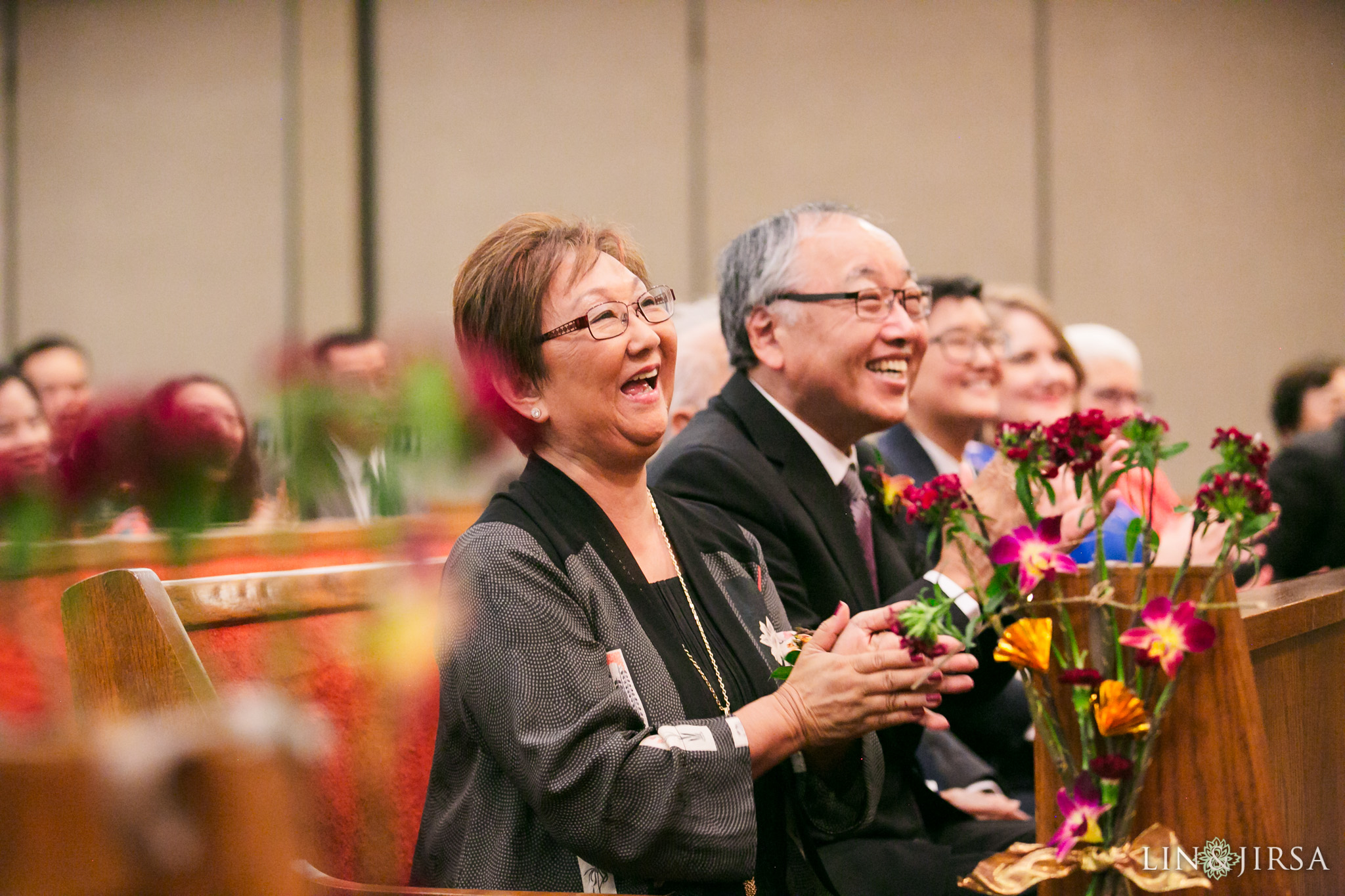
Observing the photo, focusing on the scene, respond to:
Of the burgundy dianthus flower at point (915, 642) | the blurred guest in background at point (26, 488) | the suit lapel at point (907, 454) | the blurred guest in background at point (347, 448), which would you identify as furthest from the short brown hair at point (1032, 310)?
the blurred guest in background at point (26, 488)

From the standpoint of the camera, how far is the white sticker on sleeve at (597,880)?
133 centimetres

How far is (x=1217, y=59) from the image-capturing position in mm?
5668

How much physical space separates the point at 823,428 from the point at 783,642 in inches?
24.8

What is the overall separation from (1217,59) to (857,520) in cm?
465

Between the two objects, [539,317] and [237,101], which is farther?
[237,101]

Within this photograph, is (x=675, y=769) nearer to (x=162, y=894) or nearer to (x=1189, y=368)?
(x=162, y=894)

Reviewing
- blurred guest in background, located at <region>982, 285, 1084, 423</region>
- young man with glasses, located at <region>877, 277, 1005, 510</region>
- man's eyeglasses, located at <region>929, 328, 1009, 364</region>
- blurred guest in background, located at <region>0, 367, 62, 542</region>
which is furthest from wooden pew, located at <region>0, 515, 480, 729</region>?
blurred guest in background, located at <region>982, 285, 1084, 423</region>

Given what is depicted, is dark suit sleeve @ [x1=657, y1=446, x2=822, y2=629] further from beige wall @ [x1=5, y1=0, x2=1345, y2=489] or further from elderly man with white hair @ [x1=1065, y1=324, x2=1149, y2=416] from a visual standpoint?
beige wall @ [x1=5, y1=0, x2=1345, y2=489]

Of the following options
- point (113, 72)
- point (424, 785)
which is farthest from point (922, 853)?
point (113, 72)

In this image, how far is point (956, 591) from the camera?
170 cm

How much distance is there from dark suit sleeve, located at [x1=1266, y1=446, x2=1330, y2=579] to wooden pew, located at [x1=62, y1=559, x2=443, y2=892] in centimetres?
252

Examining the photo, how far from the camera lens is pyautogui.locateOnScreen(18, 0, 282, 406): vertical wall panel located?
574 cm

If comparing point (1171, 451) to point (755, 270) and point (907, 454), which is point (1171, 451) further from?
point (907, 454)

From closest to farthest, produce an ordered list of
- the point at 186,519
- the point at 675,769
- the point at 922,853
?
1. the point at 186,519
2. the point at 675,769
3. the point at 922,853
